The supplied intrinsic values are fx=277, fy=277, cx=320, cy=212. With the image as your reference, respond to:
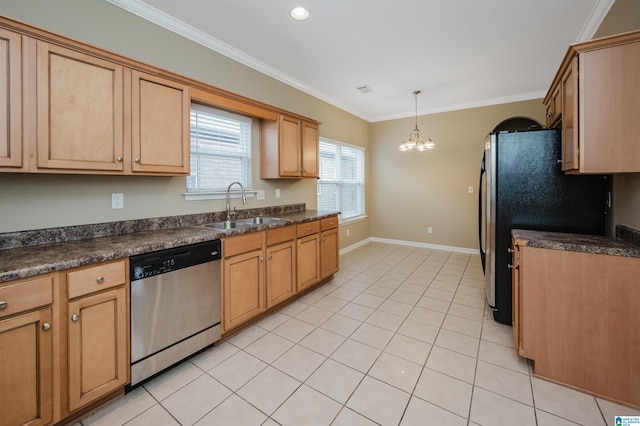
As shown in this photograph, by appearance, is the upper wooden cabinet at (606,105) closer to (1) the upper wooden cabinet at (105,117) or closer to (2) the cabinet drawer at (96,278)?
(1) the upper wooden cabinet at (105,117)

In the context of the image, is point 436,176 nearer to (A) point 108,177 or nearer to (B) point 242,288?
(B) point 242,288

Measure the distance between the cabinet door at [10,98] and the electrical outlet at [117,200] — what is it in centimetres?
64

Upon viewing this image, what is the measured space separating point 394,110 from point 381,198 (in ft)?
5.94

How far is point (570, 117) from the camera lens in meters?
1.90

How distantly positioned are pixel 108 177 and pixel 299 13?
6.72 ft

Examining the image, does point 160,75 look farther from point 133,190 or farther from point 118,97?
point 133,190

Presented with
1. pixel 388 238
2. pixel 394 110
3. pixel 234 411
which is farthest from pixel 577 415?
pixel 394 110

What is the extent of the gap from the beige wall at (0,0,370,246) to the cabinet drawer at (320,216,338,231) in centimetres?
82

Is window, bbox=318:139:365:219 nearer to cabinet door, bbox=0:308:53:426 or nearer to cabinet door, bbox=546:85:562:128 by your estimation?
cabinet door, bbox=546:85:562:128

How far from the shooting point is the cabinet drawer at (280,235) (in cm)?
268

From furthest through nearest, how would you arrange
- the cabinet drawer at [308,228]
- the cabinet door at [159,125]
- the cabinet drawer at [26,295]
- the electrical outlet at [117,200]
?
the cabinet drawer at [308,228] < the electrical outlet at [117,200] < the cabinet door at [159,125] < the cabinet drawer at [26,295]

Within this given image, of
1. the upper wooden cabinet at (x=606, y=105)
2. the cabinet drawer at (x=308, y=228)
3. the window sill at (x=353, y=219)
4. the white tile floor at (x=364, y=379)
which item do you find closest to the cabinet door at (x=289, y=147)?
the cabinet drawer at (x=308, y=228)

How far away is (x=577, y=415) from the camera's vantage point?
1.56 meters

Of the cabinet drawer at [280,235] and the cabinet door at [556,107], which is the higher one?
the cabinet door at [556,107]
